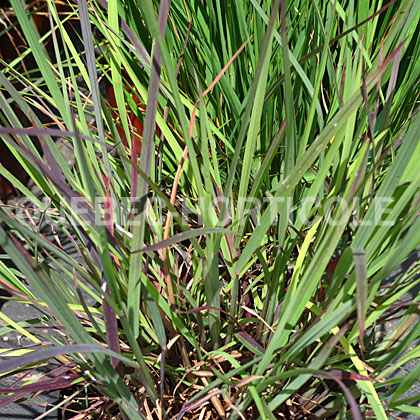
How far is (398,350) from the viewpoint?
1.17 ft

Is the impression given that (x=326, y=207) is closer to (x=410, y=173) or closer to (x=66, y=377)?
(x=410, y=173)

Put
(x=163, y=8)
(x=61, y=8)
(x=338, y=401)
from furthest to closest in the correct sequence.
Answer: (x=61, y=8) < (x=338, y=401) < (x=163, y=8)

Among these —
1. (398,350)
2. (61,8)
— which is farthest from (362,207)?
(61,8)

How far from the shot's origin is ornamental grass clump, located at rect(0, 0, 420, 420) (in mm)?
346

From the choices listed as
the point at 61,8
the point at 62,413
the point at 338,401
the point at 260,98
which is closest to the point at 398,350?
the point at 338,401

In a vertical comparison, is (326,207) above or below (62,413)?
above

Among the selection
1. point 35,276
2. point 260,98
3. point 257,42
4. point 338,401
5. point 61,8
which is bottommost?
point 338,401

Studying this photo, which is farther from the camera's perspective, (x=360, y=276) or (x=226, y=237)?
(x=226, y=237)

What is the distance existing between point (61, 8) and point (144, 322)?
105 centimetres

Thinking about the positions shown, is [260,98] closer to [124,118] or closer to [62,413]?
[124,118]

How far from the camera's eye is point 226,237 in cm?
46

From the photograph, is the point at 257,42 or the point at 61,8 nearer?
the point at 257,42

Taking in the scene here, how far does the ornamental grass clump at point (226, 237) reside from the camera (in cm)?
35

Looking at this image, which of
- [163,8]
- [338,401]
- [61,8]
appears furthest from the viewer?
[61,8]
